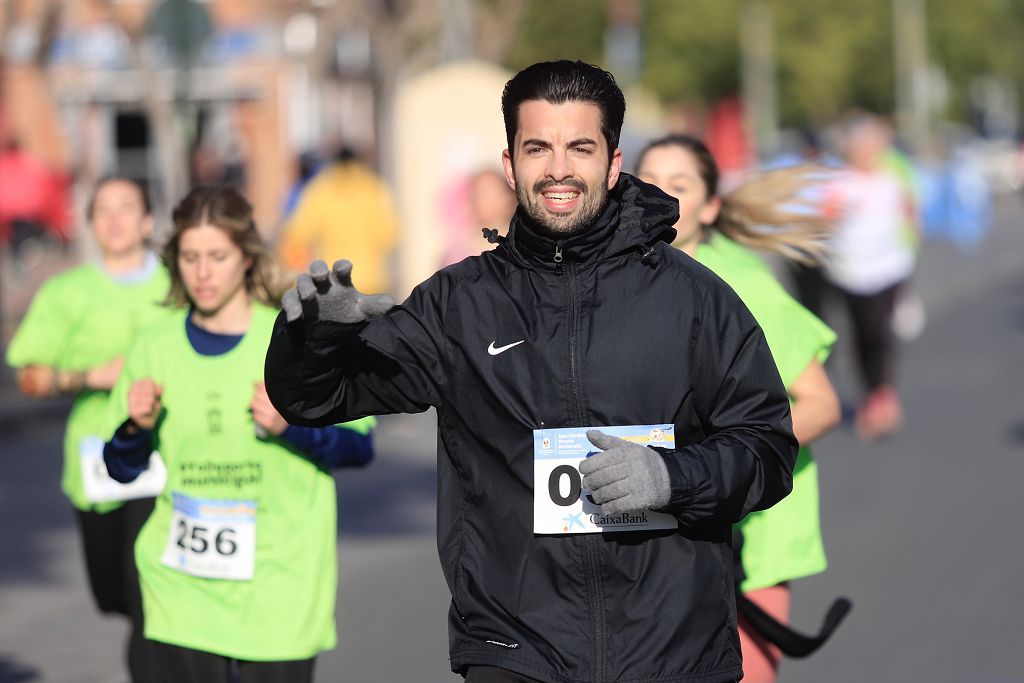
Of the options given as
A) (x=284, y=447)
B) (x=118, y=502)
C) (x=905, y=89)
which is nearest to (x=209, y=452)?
(x=284, y=447)

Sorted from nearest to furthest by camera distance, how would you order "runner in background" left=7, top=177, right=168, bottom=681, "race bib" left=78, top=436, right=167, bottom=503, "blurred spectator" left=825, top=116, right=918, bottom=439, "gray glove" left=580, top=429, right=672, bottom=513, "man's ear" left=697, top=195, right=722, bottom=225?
"gray glove" left=580, top=429, right=672, bottom=513 → "man's ear" left=697, top=195, right=722, bottom=225 → "race bib" left=78, top=436, right=167, bottom=503 → "runner in background" left=7, top=177, right=168, bottom=681 → "blurred spectator" left=825, top=116, right=918, bottom=439

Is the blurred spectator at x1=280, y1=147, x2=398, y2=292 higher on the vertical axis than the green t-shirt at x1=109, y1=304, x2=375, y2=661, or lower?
higher

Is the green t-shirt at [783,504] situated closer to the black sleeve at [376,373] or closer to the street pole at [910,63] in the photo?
the black sleeve at [376,373]

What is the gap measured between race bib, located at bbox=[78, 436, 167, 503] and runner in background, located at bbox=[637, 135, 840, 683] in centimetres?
171

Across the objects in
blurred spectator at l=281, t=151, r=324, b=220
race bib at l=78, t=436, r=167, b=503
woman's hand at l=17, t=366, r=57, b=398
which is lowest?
race bib at l=78, t=436, r=167, b=503

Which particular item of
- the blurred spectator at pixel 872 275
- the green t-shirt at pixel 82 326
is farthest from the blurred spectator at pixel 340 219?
the green t-shirt at pixel 82 326

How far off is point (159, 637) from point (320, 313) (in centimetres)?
181

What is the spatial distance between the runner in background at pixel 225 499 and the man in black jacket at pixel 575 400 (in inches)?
49.2

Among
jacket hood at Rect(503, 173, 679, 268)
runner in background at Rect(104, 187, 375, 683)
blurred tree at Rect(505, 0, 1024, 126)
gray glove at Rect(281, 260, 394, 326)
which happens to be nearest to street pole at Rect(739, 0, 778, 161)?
blurred tree at Rect(505, 0, 1024, 126)

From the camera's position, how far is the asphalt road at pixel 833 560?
6926 mm

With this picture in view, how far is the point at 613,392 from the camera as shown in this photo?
10.8 ft

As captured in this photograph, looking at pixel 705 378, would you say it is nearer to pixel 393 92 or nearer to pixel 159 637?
pixel 159 637

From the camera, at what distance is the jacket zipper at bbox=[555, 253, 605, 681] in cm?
325

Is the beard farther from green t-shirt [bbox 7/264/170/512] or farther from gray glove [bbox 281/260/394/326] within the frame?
green t-shirt [bbox 7/264/170/512]
